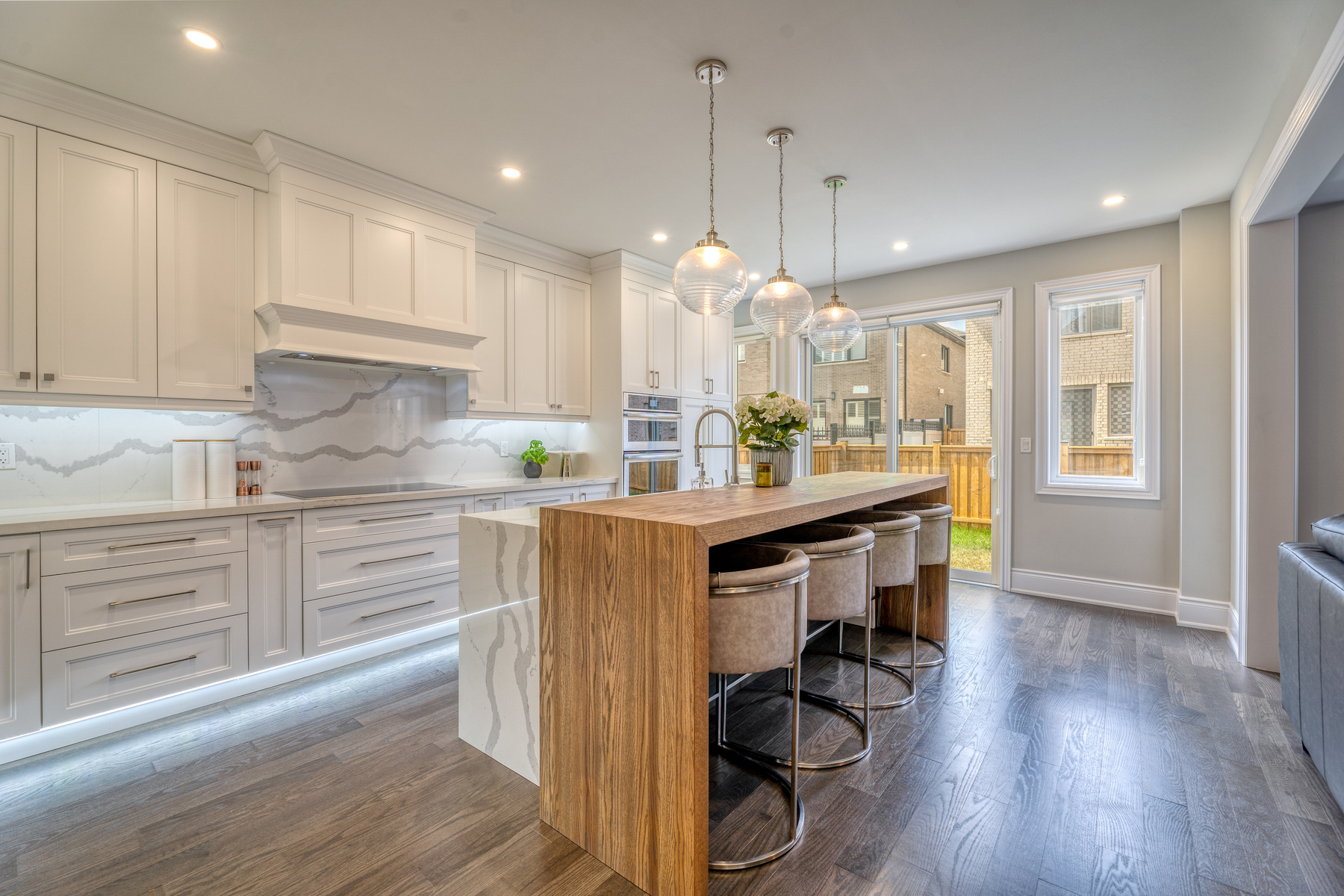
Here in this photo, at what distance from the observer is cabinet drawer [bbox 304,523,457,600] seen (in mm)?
2881

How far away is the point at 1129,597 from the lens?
156 inches

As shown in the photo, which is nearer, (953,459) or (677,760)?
(677,760)

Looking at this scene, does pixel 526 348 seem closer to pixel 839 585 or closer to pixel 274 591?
pixel 274 591

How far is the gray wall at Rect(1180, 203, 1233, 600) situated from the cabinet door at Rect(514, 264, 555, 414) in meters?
4.11

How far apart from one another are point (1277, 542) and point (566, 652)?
11.4 ft

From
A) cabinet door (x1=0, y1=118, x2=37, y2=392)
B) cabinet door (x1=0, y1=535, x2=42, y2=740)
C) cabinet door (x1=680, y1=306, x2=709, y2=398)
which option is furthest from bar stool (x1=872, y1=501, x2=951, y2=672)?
cabinet door (x1=0, y1=118, x2=37, y2=392)

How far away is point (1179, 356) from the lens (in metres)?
3.71

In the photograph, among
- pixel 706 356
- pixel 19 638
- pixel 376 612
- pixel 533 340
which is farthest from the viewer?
pixel 706 356

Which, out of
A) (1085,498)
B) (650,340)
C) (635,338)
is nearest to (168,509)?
(635,338)

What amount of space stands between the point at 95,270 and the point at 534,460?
2.46 m

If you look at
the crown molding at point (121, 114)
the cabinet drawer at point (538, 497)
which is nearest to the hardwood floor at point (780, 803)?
the cabinet drawer at point (538, 497)

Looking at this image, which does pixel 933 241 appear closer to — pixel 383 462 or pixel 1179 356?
pixel 1179 356

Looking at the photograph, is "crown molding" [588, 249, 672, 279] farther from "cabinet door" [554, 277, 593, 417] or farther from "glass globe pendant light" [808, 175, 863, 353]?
"glass globe pendant light" [808, 175, 863, 353]

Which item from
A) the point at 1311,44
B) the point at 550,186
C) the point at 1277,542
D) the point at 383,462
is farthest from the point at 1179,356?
the point at 383,462
